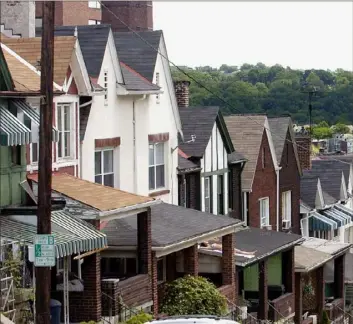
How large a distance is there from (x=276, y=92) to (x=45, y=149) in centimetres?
7818

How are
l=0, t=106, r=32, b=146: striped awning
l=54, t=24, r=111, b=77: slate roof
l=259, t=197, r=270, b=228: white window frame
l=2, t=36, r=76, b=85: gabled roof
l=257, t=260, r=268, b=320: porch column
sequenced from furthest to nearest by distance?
l=259, t=197, r=270, b=228: white window frame, l=257, t=260, r=268, b=320: porch column, l=54, t=24, r=111, b=77: slate roof, l=2, t=36, r=76, b=85: gabled roof, l=0, t=106, r=32, b=146: striped awning

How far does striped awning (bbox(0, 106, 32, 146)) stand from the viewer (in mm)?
22797

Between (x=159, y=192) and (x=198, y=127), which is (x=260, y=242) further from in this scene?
(x=198, y=127)

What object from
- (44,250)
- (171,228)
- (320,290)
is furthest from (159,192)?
(44,250)

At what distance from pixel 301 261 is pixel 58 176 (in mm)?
15845

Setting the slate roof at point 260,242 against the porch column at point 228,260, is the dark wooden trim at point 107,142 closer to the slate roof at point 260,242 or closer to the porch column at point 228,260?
the porch column at point 228,260

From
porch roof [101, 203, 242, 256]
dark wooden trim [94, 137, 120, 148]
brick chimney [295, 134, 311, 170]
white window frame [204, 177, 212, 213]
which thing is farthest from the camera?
brick chimney [295, 134, 311, 170]

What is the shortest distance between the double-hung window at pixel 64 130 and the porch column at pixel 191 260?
4.38 meters

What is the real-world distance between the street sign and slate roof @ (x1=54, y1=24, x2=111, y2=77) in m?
12.5

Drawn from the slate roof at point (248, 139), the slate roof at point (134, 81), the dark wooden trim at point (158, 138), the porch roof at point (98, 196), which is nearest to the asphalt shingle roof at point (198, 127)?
the dark wooden trim at point (158, 138)

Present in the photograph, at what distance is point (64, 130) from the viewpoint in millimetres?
30047

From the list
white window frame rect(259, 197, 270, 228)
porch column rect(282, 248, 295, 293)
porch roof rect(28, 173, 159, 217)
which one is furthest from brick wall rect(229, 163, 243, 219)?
porch roof rect(28, 173, 159, 217)

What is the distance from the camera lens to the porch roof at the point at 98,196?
26.3 m

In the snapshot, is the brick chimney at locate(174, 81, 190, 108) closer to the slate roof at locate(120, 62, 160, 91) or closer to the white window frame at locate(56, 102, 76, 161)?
the slate roof at locate(120, 62, 160, 91)
